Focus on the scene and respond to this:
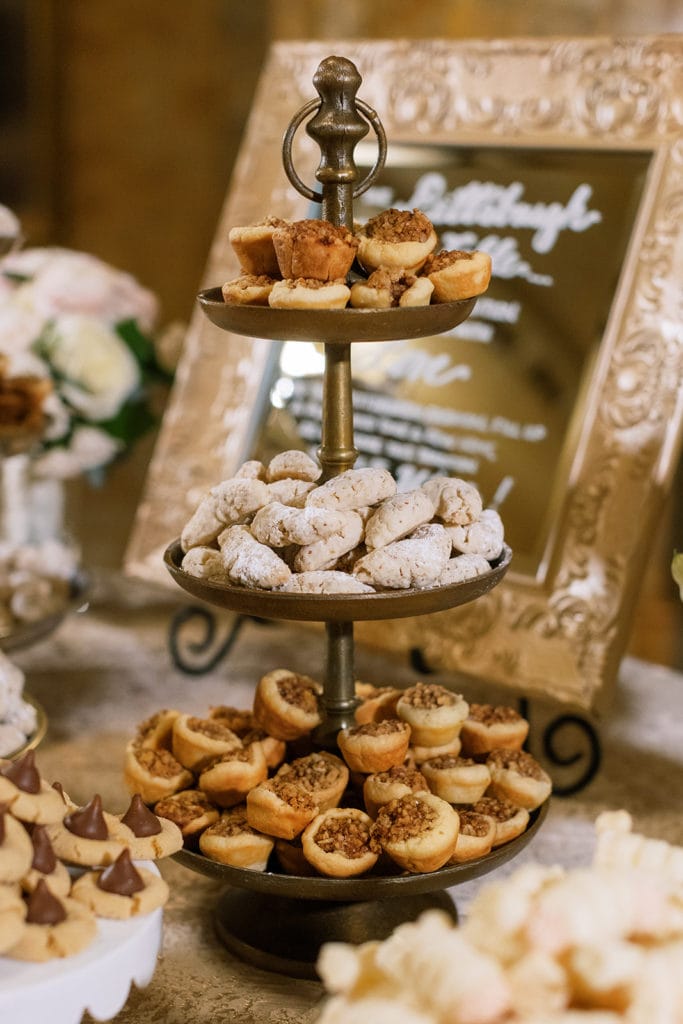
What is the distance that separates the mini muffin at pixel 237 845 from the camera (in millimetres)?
1113

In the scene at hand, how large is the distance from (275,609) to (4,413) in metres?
0.87

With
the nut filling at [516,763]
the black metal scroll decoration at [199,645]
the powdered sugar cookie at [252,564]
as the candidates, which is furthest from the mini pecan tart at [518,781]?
the black metal scroll decoration at [199,645]

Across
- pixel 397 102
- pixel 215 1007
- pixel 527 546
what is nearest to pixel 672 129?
pixel 397 102

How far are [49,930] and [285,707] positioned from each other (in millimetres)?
423

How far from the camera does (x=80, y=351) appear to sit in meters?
1.93

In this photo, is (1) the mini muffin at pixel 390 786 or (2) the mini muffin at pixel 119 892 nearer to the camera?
(2) the mini muffin at pixel 119 892

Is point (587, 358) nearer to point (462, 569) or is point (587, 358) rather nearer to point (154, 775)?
point (462, 569)

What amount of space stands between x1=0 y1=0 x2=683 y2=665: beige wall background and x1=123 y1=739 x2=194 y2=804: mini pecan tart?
5.15 feet

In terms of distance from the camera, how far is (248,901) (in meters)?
1.25

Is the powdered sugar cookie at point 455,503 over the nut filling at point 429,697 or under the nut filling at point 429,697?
over

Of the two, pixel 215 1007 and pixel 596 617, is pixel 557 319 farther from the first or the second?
pixel 215 1007

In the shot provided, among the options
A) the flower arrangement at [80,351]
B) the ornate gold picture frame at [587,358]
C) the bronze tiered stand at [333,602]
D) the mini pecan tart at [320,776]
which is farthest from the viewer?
the flower arrangement at [80,351]

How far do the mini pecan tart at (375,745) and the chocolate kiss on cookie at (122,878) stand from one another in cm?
29

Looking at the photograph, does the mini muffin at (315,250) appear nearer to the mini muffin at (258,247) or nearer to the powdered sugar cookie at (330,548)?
the mini muffin at (258,247)
